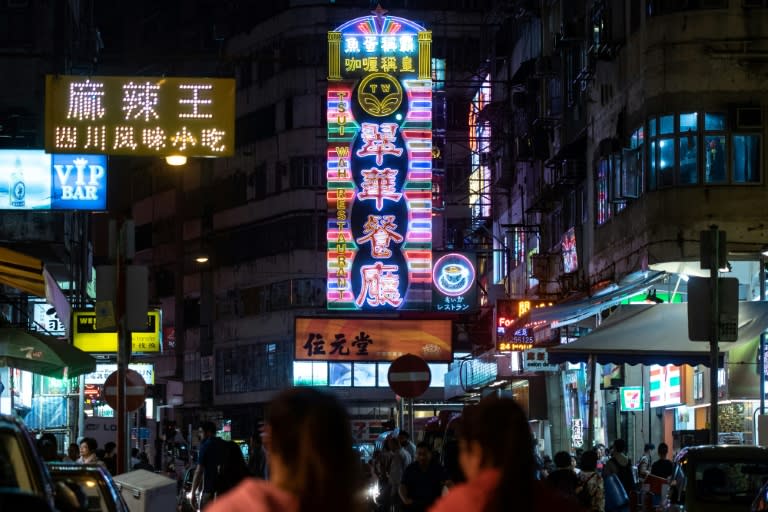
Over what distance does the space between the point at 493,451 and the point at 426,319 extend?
2729cm

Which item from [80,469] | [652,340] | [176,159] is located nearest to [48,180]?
[176,159]

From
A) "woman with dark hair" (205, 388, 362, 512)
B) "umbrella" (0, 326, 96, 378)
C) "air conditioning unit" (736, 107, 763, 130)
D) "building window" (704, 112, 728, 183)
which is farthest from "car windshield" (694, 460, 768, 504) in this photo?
"air conditioning unit" (736, 107, 763, 130)

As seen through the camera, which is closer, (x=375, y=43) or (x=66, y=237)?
(x=66, y=237)

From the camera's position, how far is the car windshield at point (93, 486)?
1138 cm

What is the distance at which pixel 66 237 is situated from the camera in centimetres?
3491

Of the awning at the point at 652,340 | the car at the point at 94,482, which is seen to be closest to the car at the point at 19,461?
the car at the point at 94,482

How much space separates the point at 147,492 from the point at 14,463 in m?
6.80

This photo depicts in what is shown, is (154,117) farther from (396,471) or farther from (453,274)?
(453,274)

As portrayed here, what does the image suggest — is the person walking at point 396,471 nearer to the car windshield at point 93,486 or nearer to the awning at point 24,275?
the awning at point 24,275

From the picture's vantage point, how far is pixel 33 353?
20.3m

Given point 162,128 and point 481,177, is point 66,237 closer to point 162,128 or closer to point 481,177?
point 162,128

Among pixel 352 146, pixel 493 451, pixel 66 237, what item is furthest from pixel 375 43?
pixel 493 451

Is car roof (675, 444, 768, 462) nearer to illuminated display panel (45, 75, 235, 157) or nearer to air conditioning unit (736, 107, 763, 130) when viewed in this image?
illuminated display panel (45, 75, 235, 157)

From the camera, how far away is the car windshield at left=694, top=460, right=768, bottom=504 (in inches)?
530
